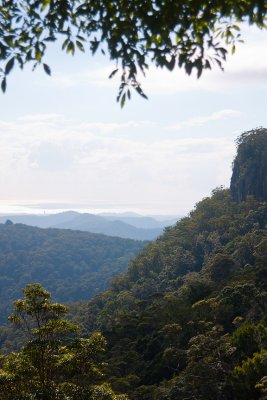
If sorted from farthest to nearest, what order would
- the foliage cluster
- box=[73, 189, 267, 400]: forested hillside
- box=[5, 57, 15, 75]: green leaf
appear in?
box=[73, 189, 267, 400]: forested hillside
the foliage cluster
box=[5, 57, 15, 75]: green leaf

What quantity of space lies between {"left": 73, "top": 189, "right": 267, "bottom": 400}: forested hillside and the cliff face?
370cm

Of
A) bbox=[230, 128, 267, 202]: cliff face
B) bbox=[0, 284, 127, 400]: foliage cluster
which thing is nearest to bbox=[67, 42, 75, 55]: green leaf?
bbox=[0, 284, 127, 400]: foliage cluster

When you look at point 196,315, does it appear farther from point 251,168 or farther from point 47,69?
point 251,168

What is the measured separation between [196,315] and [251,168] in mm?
68660

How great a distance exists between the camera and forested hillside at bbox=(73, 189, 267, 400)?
28.4 metres

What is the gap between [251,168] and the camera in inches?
4291

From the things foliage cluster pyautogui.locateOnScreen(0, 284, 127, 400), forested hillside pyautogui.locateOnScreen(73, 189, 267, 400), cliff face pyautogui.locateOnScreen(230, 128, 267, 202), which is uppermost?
cliff face pyautogui.locateOnScreen(230, 128, 267, 202)

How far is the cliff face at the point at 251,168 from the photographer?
106m

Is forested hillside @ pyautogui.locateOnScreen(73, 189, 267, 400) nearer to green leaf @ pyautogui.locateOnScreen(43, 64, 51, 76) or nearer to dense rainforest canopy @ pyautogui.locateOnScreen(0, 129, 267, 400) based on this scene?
dense rainforest canopy @ pyautogui.locateOnScreen(0, 129, 267, 400)

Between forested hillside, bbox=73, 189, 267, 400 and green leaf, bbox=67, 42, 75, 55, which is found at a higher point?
green leaf, bbox=67, 42, 75, 55

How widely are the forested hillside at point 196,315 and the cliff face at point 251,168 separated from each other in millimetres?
3700

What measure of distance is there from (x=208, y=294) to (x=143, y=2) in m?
51.5

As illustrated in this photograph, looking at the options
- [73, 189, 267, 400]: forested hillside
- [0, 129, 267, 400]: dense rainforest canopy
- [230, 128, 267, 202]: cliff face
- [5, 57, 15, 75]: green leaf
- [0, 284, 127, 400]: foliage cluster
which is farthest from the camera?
[230, 128, 267, 202]: cliff face

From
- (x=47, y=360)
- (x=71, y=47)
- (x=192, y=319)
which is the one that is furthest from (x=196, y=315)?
(x=71, y=47)
